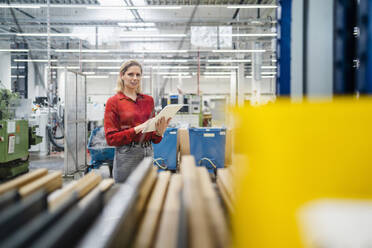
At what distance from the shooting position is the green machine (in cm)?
477

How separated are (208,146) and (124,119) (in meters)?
3.47

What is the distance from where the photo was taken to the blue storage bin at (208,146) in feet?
16.8

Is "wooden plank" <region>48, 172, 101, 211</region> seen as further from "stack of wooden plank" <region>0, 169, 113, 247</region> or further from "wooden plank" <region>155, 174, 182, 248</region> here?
"wooden plank" <region>155, 174, 182, 248</region>

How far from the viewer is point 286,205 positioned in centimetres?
42

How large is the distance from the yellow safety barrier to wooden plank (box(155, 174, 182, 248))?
0.54 ft

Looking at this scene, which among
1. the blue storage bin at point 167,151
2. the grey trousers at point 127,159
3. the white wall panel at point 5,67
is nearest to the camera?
the grey trousers at point 127,159

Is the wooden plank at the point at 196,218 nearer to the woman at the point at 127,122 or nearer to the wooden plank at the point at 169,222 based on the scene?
the wooden plank at the point at 169,222

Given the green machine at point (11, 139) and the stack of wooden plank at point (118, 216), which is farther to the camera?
the green machine at point (11, 139)

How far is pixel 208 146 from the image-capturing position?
515cm

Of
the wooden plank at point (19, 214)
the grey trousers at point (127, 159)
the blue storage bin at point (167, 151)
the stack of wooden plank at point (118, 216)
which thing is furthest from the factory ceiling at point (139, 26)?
the wooden plank at point (19, 214)

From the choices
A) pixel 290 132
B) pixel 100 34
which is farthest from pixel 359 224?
pixel 100 34

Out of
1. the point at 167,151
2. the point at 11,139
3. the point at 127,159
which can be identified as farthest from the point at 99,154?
the point at 127,159

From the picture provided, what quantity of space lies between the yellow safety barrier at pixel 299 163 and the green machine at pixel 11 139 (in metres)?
5.40

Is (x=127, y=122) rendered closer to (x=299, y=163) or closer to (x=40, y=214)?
(x=40, y=214)
